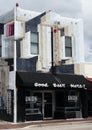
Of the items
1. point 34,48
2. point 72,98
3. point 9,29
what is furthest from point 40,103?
point 9,29

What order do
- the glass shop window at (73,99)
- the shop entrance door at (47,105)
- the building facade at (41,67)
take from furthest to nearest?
1. the glass shop window at (73,99)
2. the shop entrance door at (47,105)
3. the building facade at (41,67)

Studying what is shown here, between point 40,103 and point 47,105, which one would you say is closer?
point 40,103

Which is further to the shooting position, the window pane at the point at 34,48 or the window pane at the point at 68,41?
the window pane at the point at 68,41

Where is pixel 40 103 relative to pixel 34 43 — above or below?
below

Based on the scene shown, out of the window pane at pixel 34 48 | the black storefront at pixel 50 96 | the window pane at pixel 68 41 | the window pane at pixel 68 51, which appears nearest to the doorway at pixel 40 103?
the black storefront at pixel 50 96

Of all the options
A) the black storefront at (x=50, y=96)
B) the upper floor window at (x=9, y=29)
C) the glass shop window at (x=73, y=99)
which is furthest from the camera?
the glass shop window at (x=73, y=99)

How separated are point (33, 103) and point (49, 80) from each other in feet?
6.77

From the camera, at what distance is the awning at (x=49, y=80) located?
25.0m

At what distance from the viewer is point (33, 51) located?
26.9 meters

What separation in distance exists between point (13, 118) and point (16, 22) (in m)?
6.56

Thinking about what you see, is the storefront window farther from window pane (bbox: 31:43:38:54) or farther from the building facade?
window pane (bbox: 31:43:38:54)

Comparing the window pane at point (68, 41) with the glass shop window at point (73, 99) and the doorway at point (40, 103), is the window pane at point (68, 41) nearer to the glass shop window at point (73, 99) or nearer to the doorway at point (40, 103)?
the glass shop window at point (73, 99)

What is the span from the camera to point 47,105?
27.7 m

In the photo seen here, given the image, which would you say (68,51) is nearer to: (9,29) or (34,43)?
Result: (34,43)
